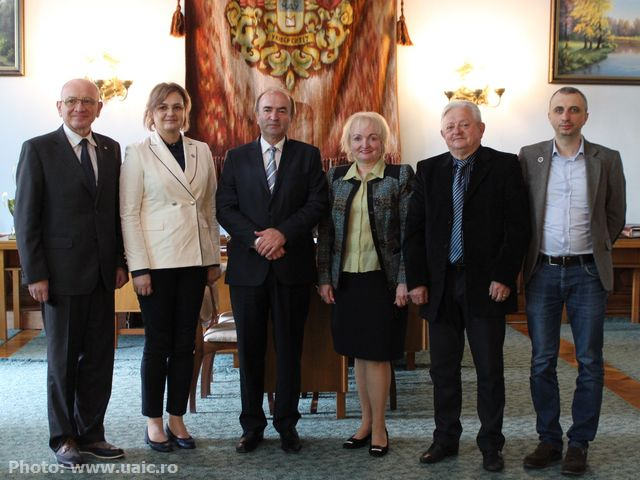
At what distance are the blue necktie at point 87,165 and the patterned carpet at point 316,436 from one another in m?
1.11

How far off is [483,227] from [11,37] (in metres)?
4.66

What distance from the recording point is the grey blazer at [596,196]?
2.90 meters

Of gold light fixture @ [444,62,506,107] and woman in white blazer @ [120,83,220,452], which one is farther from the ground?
gold light fixture @ [444,62,506,107]

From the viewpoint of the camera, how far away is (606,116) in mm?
6520

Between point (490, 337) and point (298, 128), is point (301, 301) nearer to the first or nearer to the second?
point (490, 337)

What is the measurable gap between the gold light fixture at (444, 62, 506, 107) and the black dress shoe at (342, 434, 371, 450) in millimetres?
3711

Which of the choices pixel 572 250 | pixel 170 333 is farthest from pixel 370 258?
pixel 170 333

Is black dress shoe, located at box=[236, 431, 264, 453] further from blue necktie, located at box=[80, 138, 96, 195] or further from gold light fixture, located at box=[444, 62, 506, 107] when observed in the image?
gold light fixture, located at box=[444, 62, 506, 107]

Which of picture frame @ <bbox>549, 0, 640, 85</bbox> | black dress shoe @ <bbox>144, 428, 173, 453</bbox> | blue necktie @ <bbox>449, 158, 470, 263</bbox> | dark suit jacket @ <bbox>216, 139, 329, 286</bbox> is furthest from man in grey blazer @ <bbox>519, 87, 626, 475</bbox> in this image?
picture frame @ <bbox>549, 0, 640, 85</bbox>

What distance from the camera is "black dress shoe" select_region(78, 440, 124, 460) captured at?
10.2ft

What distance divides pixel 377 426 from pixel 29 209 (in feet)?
5.34

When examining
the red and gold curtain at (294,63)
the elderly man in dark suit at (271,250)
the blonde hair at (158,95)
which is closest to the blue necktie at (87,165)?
the blonde hair at (158,95)

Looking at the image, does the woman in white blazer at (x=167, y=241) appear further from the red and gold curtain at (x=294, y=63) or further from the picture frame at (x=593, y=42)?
the picture frame at (x=593, y=42)

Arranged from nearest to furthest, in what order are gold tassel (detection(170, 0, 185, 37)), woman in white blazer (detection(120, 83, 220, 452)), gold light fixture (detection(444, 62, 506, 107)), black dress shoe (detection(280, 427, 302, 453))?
woman in white blazer (detection(120, 83, 220, 452)) < black dress shoe (detection(280, 427, 302, 453)) < gold tassel (detection(170, 0, 185, 37)) < gold light fixture (detection(444, 62, 506, 107))
